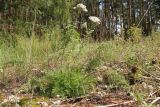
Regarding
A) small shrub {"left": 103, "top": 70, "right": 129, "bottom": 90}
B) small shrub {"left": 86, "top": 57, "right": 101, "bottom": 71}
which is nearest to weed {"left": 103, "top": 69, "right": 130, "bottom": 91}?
small shrub {"left": 103, "top": 70, "right": 129, "bottom": 90}

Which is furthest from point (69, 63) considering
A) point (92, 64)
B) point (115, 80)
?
point (115, 80)

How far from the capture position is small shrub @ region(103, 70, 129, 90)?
3779 mm

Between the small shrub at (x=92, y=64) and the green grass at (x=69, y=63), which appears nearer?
the green grass at (x=69, y=63)

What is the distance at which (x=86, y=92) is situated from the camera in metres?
3.73

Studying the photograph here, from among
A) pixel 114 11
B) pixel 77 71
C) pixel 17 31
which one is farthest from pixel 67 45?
pixel 114 11

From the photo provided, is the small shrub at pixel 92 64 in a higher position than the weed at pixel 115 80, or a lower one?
higher

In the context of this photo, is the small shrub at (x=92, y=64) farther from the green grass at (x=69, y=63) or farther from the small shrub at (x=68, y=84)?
the small shrub at (x=68, y=84)

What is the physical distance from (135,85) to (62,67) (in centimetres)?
89

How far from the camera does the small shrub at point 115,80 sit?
378cm

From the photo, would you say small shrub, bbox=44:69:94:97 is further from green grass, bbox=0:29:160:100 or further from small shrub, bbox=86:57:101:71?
small shrub, bbox=86:57:101:71

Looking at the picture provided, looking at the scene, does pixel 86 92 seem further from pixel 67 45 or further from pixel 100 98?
pixel 67 45

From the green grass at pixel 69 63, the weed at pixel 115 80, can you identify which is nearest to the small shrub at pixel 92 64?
the green grass at pixel 69 63

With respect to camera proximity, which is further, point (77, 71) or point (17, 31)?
point (17, 31)

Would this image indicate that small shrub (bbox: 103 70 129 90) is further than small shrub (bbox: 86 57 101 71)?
No
